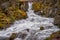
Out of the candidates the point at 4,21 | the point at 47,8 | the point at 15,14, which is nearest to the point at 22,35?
the point at 4,21

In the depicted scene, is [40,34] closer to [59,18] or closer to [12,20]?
[59,18]

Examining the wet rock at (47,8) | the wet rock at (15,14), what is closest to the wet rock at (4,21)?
the wet rock at (15,14)

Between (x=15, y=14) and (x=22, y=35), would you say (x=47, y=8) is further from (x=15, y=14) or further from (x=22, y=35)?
(x=22, y=35)

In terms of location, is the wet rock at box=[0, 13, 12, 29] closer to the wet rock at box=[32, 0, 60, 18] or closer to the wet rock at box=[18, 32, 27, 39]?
the wet rock at box=[18, 32, 27, 39]

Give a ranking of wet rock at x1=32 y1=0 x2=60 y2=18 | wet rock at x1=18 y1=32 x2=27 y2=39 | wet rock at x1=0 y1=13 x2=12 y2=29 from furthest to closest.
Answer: wet rock at x1=32 y1=0 x2=60 y2=18, wet rock at x1=0 y1=13 x2=12 y2=29, wet rock at x1=18 y1=32 x2=27 y2=39

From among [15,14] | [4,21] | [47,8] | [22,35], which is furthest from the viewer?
[47,8]

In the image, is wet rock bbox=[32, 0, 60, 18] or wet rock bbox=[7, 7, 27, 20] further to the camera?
wet rock bbox=[32, 0, 60, 18]

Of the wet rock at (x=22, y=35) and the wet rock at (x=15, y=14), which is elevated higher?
the wet rock at (x=15, y=14)

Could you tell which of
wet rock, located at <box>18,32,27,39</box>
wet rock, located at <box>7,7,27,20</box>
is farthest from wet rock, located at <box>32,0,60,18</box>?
wet rock, located at <box>18,32,27,39</box>

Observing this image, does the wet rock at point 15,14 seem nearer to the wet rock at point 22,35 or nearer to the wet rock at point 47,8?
the wet rock at point 47,8

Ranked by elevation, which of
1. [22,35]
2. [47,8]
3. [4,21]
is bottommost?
[22,35]

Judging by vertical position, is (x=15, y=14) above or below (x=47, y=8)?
above

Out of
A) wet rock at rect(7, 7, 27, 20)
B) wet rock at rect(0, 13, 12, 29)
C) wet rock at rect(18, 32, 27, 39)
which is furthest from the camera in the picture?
wet rock at rect(7, 7, 27, 20)

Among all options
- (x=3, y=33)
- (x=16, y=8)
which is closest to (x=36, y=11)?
(x=16, y=8)
